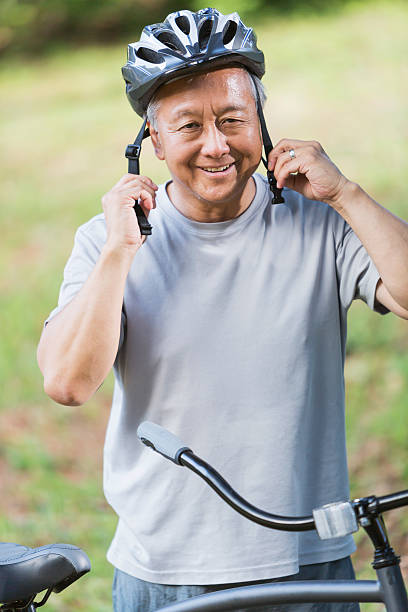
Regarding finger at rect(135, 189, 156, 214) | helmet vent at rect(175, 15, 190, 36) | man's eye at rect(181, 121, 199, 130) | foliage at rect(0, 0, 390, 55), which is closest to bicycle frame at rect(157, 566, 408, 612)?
finger at rect(135, 189, 156, 214)

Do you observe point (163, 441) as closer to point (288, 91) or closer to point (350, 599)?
point (350, 599)

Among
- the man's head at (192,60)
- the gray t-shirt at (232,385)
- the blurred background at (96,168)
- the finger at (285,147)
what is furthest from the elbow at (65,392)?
the blurred background at (96,168)

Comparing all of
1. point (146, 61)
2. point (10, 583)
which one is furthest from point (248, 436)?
point (146, 61)

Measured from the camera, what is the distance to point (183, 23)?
197cm

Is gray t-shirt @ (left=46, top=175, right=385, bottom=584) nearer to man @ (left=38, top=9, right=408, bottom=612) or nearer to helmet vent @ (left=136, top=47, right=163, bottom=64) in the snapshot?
man @ (left=38, top=9, right=408, bottom=612)

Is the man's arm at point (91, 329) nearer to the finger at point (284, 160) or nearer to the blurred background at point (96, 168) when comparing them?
the finger at point (284, 160)

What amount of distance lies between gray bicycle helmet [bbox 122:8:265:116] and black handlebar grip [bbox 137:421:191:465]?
786mm

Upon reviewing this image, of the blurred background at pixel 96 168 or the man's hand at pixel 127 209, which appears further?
the blurred background at pixel 96 168

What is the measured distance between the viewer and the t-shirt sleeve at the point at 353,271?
5.96 feet

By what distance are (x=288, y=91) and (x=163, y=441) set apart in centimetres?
803

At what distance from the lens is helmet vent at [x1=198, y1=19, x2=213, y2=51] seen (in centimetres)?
188

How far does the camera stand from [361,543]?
13.6 ft

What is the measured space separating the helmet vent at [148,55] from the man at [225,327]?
0.01m

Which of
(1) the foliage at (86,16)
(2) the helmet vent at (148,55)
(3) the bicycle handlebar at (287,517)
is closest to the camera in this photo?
(3) the bicycle handlebar at (287,517)
